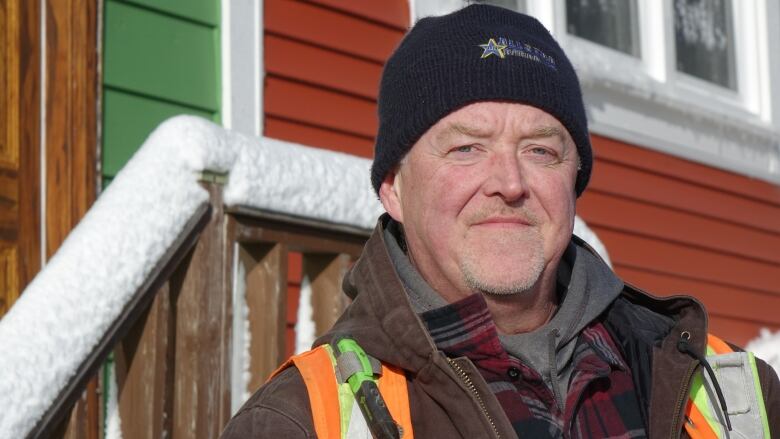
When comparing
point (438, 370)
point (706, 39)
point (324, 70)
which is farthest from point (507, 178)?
point (706, 39)

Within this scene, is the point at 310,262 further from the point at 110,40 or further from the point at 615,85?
the point at 615,85

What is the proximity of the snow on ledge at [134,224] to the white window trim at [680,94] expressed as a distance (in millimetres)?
2409

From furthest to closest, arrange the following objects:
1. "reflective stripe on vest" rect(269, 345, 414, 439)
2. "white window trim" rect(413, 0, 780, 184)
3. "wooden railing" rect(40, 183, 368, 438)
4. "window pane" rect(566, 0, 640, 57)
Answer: "window pane" rect(566, 0, 640, 57) → "white window trim" rect(413, 0, 780, 184) → "wooden railing" rect(40, 183, 368, 438) → "reflective stripe on vest" rect(269, 345, 414, 439)

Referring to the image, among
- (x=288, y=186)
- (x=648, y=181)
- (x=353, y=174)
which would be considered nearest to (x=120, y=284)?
(x=288, y=186)

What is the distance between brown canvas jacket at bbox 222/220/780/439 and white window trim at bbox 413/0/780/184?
3268 millimetres

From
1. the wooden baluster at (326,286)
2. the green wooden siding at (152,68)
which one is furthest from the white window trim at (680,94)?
the wooden baluster at (326,286)

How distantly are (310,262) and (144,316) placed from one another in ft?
2.02

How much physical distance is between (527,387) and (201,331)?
3.27ft

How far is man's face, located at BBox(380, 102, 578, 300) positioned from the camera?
233 cm

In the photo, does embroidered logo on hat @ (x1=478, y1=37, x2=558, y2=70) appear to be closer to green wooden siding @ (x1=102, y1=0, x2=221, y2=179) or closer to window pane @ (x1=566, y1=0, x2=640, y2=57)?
green wooden siding @ (x1=102, y1=0, x2=221, y2=179)

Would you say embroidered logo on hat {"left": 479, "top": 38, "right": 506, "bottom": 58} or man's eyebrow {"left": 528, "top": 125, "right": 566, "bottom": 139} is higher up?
embroidered logo on hat {"left": 479, "top": 38, "right": 506, "bottom": 58}

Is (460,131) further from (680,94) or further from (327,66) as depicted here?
(680,94)

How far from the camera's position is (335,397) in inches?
79.5

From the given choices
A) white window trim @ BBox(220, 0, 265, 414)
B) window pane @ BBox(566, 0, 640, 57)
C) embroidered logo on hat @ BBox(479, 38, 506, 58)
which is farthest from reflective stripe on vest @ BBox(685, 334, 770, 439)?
window pane @ BBox(566, 0, 640, 57)
